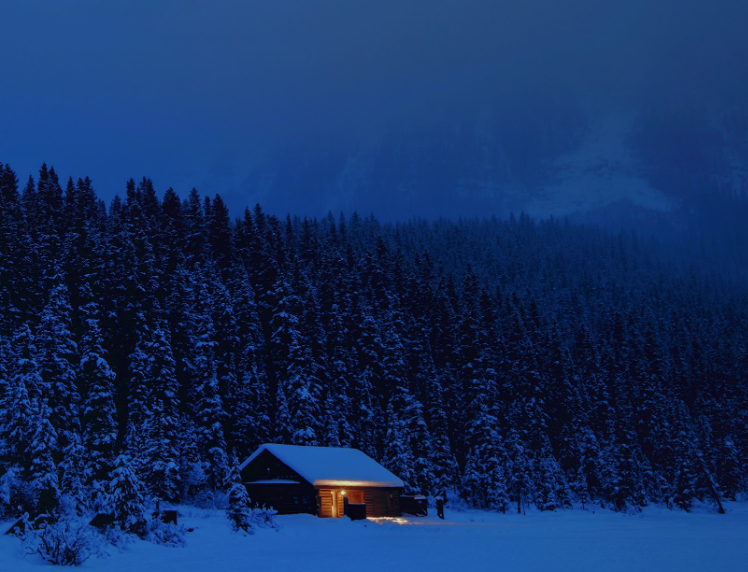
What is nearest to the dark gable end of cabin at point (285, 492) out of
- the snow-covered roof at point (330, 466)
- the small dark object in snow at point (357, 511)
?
the snow-covered roof at point (330, 466)

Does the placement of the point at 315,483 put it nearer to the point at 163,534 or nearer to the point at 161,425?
the point at 161,425

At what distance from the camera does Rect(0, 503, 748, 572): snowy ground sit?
21.8m

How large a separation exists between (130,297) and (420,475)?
30494mm

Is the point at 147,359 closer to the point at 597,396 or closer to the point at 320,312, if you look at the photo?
the point at 320,312

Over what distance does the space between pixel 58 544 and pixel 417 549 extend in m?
16.9

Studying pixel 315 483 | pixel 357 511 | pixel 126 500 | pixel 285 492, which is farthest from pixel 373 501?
pixel 126 500

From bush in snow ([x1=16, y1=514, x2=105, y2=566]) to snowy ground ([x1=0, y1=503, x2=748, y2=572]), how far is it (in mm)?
285

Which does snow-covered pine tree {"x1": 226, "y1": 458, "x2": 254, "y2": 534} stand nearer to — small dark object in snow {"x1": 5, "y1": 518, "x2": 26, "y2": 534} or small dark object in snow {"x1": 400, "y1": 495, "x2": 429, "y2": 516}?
small dark object in snow {"x1": 5, "y1": 518, "x2": 26, "y2": 534}

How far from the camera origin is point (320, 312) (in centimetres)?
7188

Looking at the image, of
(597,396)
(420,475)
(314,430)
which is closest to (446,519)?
(420,475)

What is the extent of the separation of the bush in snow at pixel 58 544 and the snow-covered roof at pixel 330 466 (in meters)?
24.9

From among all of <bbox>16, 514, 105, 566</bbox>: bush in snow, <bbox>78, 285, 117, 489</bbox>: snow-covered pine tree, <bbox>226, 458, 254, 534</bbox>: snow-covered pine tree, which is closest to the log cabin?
<bbox>78, 285, 117, 489</bbox>: snow-covered pine tree

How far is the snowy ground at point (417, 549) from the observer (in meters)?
21.8

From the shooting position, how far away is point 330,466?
151 feet
